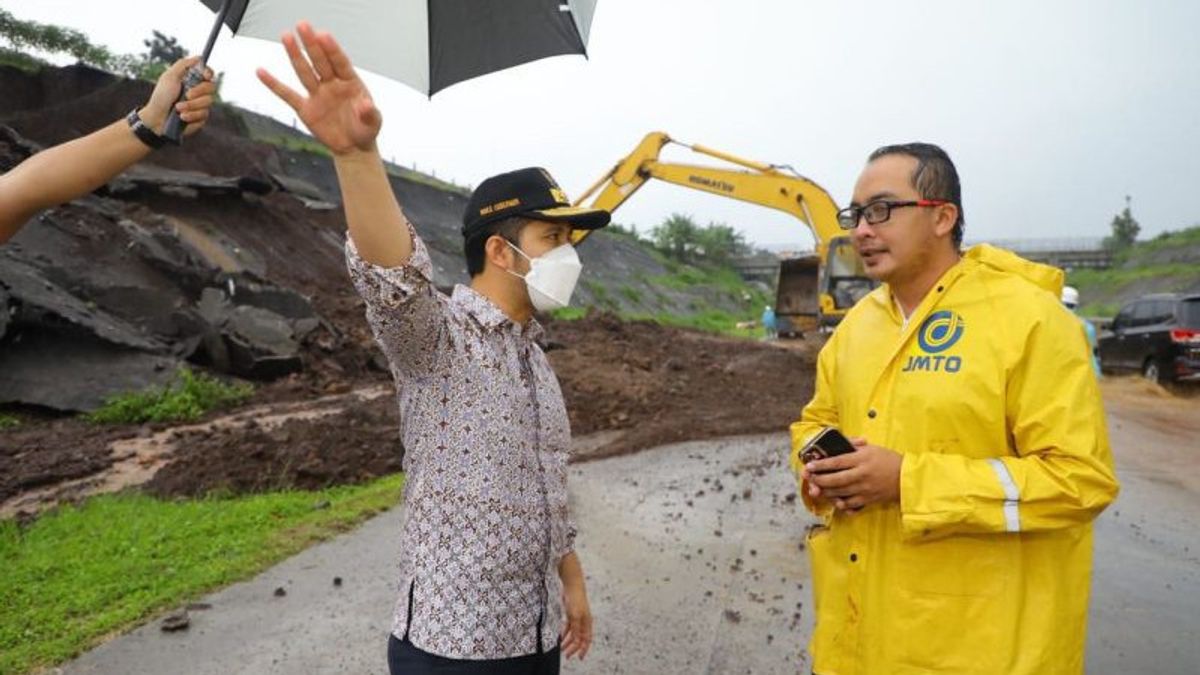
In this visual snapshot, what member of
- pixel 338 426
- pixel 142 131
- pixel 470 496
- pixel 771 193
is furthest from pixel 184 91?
pixel 771 193

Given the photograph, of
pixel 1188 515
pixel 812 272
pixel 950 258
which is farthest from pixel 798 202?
pixel 950 258

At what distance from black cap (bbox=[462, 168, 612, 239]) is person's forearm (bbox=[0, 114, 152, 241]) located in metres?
0.74

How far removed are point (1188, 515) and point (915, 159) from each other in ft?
19.0

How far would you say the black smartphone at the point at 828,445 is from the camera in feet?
6.33

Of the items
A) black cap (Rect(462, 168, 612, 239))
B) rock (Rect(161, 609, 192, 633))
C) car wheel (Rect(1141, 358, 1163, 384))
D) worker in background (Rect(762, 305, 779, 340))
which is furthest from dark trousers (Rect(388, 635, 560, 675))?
worker in background (Rect(762, 305, 779, 340))

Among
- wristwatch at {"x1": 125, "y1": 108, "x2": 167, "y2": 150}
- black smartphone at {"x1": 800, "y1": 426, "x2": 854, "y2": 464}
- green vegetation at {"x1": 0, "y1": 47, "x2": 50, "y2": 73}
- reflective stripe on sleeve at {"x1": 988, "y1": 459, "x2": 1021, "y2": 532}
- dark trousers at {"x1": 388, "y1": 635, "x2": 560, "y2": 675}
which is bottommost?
dark trousers at {"x1": 388, "y1": 635, "x2": 560, "y2": 675}

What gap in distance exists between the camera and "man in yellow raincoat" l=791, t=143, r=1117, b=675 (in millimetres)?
1809

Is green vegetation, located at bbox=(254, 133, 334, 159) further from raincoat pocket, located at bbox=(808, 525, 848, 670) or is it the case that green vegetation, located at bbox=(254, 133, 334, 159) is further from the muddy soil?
raincoat pocket, located at bbox=(808, 525, 848, 670)

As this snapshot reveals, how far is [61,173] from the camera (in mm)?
1436

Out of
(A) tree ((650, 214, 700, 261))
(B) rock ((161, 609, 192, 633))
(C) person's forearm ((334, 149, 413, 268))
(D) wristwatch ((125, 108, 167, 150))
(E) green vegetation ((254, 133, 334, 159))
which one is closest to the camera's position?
(C) person's forearm ((334, 149, 413, 268))

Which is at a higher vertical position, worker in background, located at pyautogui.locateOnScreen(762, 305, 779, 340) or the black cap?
the black cap

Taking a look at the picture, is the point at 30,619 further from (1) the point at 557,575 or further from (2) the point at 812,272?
(2) the point at 812,272

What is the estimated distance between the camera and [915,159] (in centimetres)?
214

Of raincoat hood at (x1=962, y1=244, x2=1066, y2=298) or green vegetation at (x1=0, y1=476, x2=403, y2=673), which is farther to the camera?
green vegetation at (x1=0, y1=476, x2=403, y2=673)
